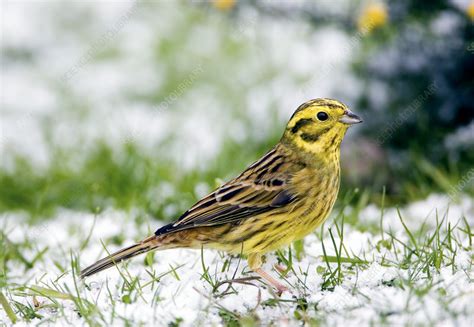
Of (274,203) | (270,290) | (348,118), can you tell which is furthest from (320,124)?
(270,290)

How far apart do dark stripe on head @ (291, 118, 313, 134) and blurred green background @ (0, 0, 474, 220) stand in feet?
3.87

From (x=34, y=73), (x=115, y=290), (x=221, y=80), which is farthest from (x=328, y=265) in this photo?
(x=34, y=73)

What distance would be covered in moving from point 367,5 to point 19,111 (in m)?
4.51

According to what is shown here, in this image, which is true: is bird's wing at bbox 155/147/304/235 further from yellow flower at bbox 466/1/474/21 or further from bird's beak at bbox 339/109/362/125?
yellow flower at bbox 466/1/474/21

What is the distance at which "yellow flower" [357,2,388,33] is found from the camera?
252 inches

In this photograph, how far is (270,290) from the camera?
4.04m

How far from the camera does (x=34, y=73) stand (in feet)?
33.5

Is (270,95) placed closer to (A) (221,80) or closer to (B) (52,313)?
(A) (221,80)

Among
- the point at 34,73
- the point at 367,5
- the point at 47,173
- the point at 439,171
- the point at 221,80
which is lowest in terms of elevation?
the point at 439,171

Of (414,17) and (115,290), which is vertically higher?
(414,17)

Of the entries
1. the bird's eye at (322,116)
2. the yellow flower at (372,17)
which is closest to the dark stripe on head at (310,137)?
the bird's eye at (322,116)

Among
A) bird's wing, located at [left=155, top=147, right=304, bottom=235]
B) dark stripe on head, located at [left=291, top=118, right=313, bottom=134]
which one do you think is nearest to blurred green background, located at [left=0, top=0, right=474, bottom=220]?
bird's wing, located at [left=155, top=147, right=304, bottom=235]

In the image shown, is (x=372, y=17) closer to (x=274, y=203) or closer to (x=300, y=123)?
(x=300, y=123)

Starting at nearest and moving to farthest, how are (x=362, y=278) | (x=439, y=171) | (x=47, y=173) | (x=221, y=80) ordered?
1. (x=362, y=278)
2. (x=439, y=171)
3. (x=47, y=173)
4. (x=221, y=80)
